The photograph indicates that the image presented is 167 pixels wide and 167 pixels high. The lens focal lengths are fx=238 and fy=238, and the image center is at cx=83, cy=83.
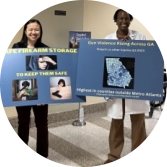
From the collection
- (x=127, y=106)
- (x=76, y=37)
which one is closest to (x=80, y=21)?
(x=76, y=37)

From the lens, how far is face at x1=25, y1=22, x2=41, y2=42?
3.26 ft

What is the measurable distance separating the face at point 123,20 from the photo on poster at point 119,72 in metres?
0.14

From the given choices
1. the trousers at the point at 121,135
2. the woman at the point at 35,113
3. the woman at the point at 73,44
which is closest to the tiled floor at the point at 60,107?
the woman at the point at 35,113

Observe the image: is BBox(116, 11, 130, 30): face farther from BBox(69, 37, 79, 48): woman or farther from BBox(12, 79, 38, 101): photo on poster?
BBox(12, 79, 38, 101): photo on poster

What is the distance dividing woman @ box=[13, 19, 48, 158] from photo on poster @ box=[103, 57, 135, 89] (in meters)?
0.28

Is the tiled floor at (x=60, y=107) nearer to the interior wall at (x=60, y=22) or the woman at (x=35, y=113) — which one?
the woman at (x=35, y=113)

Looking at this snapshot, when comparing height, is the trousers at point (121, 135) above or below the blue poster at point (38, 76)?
below

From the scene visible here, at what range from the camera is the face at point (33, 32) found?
99 cm

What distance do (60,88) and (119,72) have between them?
0.26 metres

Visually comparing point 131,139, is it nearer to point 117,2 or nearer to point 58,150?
point 58,150

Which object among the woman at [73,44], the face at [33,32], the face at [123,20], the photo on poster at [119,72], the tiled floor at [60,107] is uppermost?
the face at [123,20]

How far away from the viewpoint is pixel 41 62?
39.6 inches

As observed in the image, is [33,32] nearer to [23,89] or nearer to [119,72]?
[23,89]

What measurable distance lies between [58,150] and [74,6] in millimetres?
649
